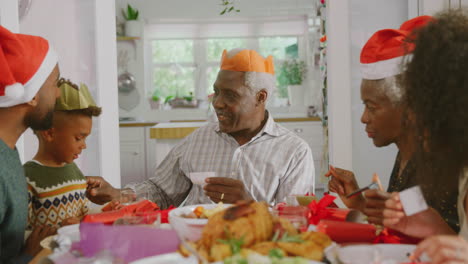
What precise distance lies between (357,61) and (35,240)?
230cm

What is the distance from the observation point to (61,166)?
79.7 inches

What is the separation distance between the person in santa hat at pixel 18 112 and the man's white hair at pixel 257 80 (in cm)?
94

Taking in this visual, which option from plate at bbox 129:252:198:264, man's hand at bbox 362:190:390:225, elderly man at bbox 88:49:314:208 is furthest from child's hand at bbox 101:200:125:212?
man's hand at bbox 362:190:390:225

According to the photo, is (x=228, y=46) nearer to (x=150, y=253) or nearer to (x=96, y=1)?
(x=96, y=1)

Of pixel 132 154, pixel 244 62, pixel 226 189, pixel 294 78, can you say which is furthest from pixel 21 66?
pixel 294 78

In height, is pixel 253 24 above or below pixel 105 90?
above

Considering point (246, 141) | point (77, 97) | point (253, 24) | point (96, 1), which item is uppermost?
point (253, 24)

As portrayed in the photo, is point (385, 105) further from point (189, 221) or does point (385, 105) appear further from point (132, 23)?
point (132, 23)

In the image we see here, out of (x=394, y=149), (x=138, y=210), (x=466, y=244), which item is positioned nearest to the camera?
(x=466, y=244)

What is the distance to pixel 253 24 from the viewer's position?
7902mm

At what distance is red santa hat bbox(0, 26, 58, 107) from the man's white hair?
948 mm

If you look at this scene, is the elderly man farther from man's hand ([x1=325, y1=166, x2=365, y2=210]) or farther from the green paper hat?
man's hand ([x1=325, y1=166, x2=365, y2=210])

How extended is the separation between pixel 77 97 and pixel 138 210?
67 cm

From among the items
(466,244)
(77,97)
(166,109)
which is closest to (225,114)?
(77,97)
